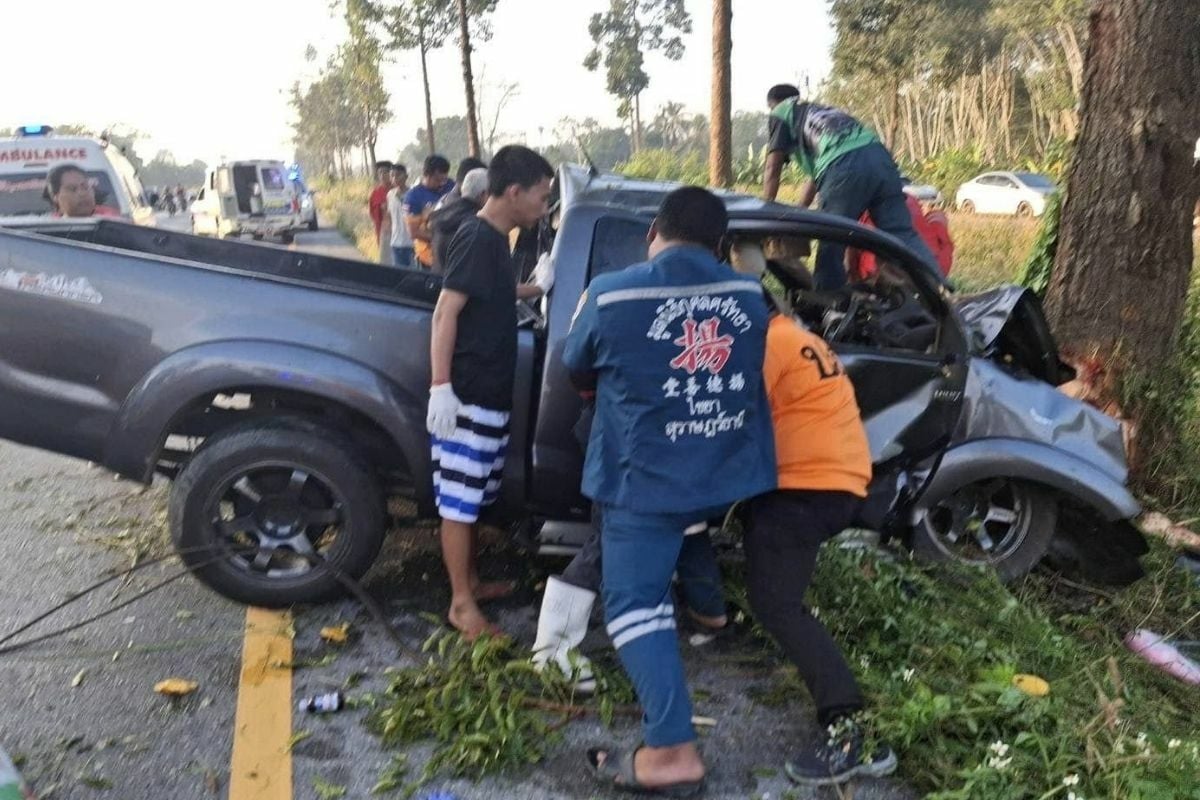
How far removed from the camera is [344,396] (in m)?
3.62

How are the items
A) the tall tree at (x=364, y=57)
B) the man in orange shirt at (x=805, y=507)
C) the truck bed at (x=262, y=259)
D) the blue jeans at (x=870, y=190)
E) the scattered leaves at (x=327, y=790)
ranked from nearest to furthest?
the scattered leaves at (x=327, y=790), the man in orange shirt at (x=805, y=507), the truck bed at (x=262, y=259), the blue jeans at (x=870, y=190), the tall tree at (x=364, y=57)

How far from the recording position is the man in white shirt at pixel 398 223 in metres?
11.0

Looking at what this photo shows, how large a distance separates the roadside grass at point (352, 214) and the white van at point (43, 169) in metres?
2.47

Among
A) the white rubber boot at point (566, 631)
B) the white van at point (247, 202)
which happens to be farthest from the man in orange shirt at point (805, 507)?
the white van at point (247, 202)

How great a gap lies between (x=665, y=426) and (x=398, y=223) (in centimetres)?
893

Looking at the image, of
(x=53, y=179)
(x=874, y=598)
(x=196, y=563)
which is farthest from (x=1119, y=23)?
(x=53, y=179)

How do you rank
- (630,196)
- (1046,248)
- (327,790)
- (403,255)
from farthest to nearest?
(403,255), (1046,248), (630,196), (327,790)

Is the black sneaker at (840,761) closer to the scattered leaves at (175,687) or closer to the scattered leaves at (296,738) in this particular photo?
the scattered leaves at (296,738)

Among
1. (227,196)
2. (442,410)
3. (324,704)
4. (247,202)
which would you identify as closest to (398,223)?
(442,410)

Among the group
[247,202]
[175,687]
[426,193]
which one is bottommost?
[175,687]

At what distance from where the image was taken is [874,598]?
150 inches

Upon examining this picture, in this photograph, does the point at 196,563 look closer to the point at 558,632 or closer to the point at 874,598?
the point at 558,632

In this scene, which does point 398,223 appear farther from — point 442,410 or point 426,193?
point 442,410

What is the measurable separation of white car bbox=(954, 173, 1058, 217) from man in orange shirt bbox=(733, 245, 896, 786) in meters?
22.3
